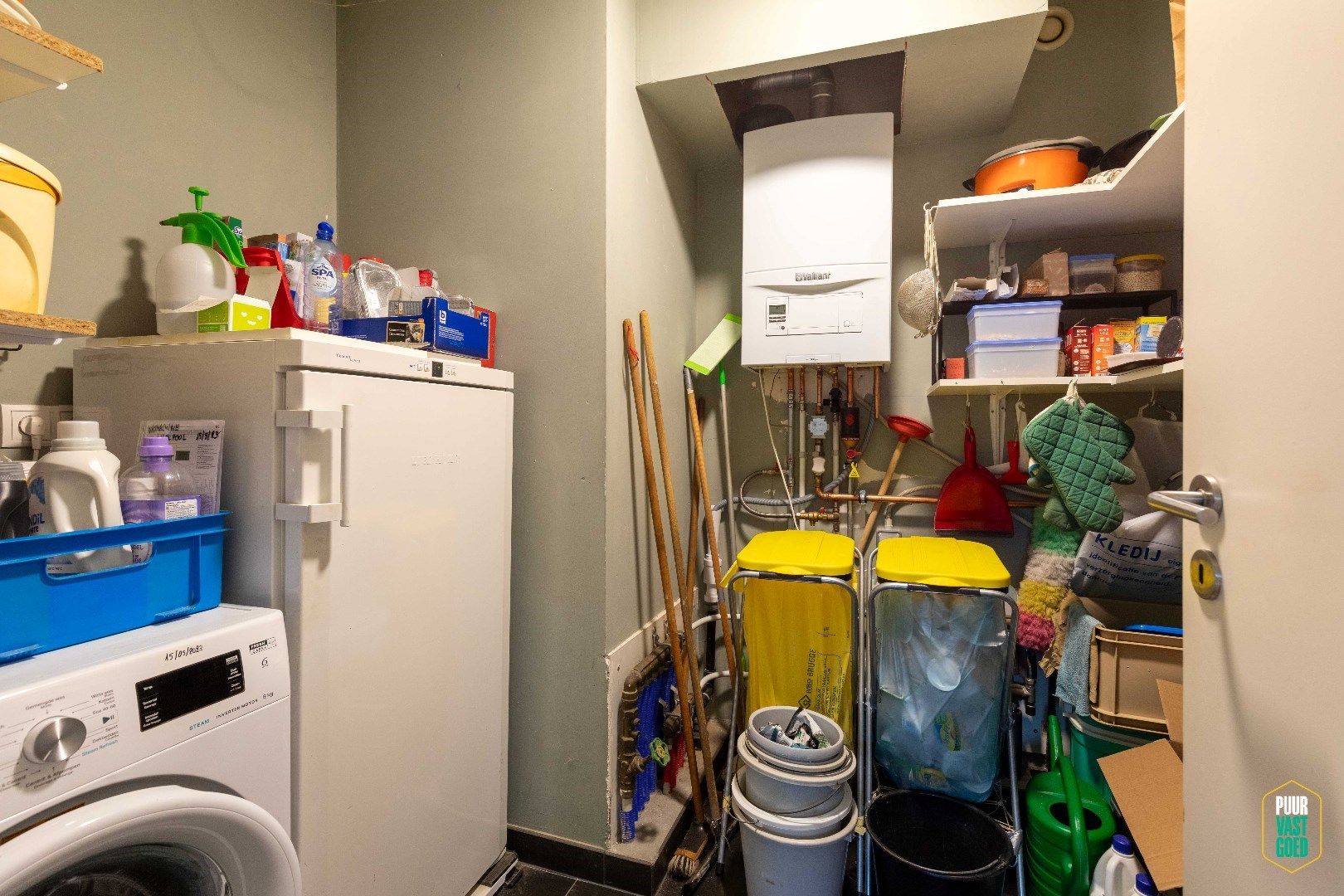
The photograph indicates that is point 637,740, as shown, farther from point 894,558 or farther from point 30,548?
point 30,548

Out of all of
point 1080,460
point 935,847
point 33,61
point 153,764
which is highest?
point 33,61

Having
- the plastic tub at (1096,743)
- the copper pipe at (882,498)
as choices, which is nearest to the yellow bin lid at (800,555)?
the copper pipe at (882,498)

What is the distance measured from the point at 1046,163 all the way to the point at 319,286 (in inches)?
71.7

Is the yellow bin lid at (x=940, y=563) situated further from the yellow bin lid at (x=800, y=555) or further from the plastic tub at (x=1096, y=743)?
the plastic tub at (x=1096, y=743)

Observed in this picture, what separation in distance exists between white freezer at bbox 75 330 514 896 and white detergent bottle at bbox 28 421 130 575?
18cm

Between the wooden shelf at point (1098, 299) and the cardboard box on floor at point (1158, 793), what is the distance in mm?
1012

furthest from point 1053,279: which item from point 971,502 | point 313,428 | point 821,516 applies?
point 313,428

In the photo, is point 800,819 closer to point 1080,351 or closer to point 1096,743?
point 1096,743

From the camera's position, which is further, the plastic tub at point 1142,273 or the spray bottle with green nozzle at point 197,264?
the plastic tub at point 1142,273

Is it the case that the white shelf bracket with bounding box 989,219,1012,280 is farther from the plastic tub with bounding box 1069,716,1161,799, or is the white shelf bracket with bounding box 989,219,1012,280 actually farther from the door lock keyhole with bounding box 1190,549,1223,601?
the door lock keyhole with bounding box 1190,549,1223,601

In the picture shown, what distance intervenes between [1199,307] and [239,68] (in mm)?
2013

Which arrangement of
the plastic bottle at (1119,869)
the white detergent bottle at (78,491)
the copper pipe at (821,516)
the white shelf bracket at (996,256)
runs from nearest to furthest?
the white detergent bottle at (78,491), the plastic bottle at (1119,869), the white shelf bracket at (996,256), the copper pipe at (821,516)

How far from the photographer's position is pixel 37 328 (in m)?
0.81

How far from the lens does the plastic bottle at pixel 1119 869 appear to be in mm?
1240
